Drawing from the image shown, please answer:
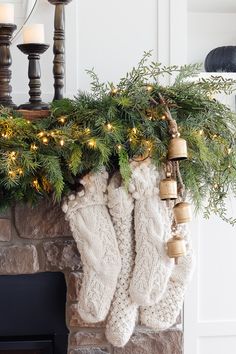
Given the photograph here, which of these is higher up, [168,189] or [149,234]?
[168,189]

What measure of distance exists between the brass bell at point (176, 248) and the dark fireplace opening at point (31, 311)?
1.47 ft

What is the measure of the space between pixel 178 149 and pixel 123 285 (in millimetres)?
462

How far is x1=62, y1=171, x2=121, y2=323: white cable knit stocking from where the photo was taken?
1.84 metres

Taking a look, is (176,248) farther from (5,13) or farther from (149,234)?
(5,13)

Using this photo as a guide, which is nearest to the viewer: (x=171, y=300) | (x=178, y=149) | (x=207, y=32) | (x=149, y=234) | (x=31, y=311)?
(x=178, y=149)

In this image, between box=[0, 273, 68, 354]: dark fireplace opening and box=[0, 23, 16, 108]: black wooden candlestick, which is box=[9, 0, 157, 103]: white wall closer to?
box=[0, 23, 16, 108]: black wooden candlestick

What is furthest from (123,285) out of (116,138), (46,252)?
(116,138)

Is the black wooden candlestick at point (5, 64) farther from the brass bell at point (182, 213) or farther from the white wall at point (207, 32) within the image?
the white wall at point (207, 32)

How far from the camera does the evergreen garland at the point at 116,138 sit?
173 cm

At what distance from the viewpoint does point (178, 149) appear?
67.2 inches

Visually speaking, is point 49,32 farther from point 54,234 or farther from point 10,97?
point 54,234

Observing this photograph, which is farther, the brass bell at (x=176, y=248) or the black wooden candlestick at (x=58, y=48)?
the black wooden candlestick at (x=58, y=48)

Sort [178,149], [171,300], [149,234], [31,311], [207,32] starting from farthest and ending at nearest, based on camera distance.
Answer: [207,32], [31,311], [171,300], [149,234], [178,149]

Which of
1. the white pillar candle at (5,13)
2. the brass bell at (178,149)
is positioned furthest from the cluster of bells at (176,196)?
the white pillar candle at (5,13)
